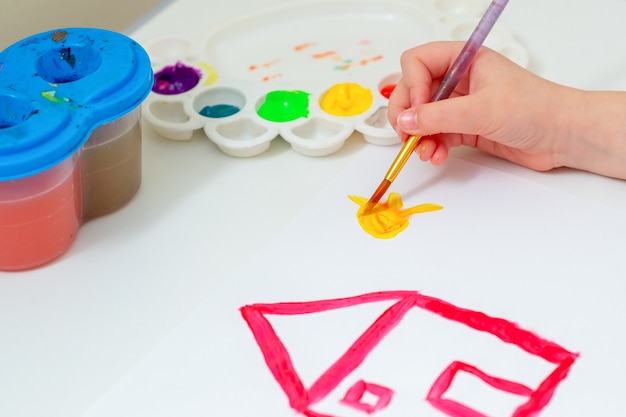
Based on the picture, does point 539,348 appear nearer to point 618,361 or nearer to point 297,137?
point 618,361

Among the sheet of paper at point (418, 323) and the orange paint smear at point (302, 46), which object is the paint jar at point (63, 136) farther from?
the orange paint smear at point (302, 46)

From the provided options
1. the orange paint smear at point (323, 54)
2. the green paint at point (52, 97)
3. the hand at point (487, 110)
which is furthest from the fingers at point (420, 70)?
the green paint at point (52, 97)

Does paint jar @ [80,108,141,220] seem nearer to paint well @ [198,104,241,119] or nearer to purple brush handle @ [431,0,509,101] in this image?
paint well @ [198,104,241,119]

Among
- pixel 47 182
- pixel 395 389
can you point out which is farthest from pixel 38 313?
pixel 395 389

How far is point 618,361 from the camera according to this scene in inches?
20.5

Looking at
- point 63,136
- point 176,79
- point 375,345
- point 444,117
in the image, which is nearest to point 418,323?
point 375,345

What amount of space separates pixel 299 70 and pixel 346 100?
0.10 meters

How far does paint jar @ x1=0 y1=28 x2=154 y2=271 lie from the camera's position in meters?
0.56

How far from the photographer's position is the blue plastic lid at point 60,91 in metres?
0.55

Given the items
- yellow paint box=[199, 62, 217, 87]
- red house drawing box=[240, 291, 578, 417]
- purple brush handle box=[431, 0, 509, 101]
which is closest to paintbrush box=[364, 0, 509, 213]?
purple brush handle box=[431, 0, 509, 101]

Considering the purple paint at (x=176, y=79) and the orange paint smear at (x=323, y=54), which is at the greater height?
the orange paint smear at (x=323, y=54)

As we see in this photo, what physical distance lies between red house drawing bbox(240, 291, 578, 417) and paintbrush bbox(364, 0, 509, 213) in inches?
4.4

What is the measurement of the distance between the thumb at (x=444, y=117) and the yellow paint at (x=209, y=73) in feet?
0.74

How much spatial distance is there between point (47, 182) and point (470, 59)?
1.19ft
